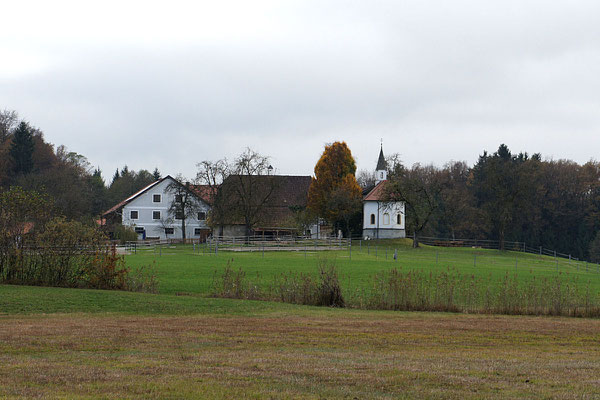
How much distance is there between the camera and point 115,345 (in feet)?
38.9

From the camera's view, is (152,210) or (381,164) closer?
(152,210)

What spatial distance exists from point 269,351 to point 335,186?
2772 inches

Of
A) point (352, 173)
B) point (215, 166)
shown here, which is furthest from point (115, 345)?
point (352, 173)

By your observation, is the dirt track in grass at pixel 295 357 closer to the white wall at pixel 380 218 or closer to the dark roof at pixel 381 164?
the white wall at pixel 380 218

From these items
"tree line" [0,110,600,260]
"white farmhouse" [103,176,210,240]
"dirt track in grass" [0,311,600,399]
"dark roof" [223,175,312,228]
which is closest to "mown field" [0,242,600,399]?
"dirt track in grass" [0,311,600,399]

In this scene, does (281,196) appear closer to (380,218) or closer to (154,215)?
(380,218)

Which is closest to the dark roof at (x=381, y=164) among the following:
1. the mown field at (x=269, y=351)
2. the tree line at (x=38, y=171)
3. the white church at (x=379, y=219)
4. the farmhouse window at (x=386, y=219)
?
the white church at (x=379, y=219)

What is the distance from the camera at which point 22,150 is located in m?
80.0

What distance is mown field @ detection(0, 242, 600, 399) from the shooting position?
26.0ft

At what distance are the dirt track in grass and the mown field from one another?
0.02 meters

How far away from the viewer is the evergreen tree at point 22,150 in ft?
261

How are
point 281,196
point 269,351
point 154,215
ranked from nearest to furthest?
1. point 269,351
2. point 154,215
3. point 281,196

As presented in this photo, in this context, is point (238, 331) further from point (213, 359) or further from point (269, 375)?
point (269, 375)

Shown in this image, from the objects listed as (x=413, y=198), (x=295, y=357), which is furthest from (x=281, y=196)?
(x=295, y=357)
